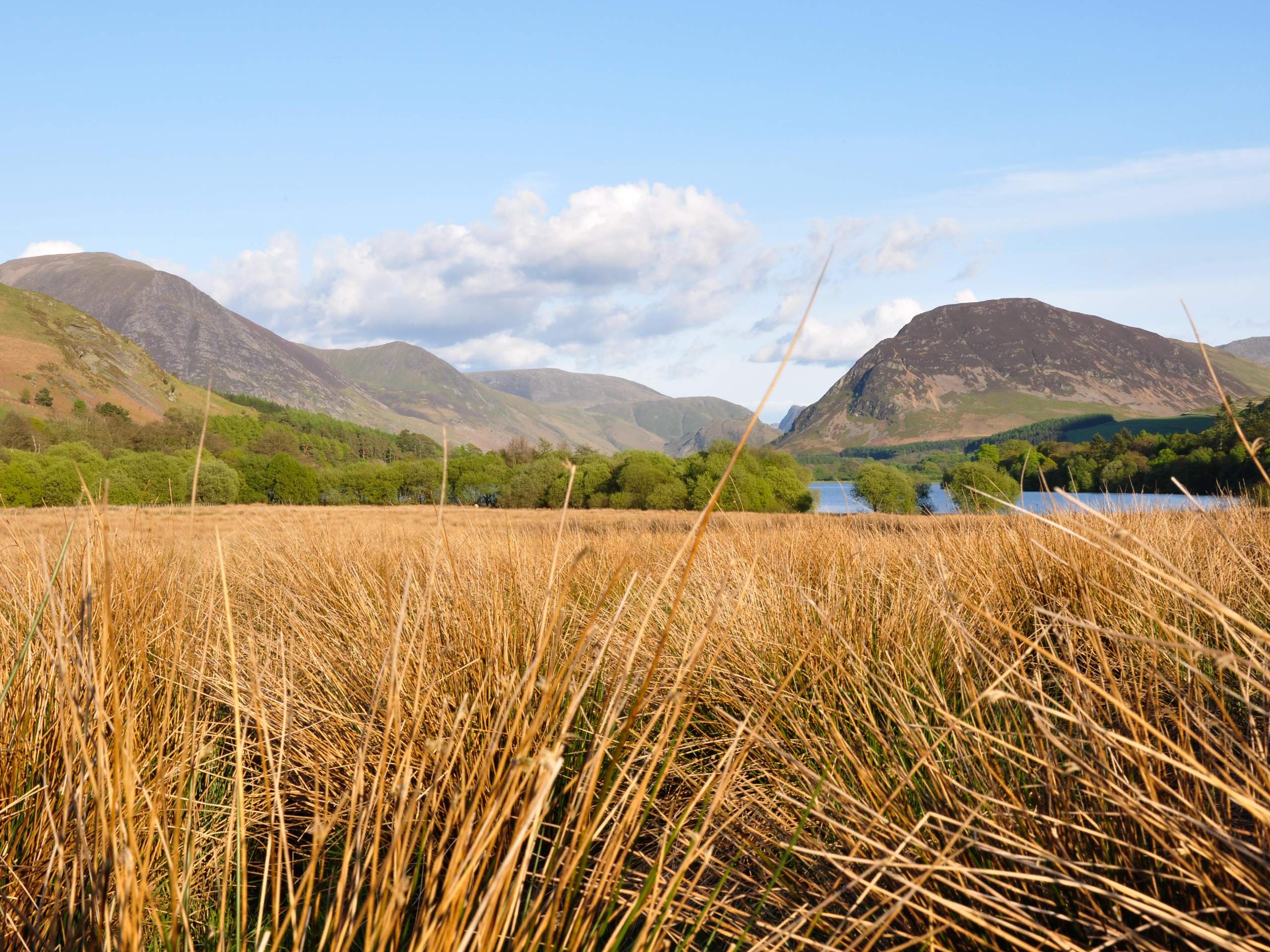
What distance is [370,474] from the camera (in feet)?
208

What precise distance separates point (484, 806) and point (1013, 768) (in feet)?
3.91

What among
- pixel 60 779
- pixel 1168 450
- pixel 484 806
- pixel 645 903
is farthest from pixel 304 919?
pixel 1168 450

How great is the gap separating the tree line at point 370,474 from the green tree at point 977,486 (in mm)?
7093

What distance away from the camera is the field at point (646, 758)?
3.43 feet

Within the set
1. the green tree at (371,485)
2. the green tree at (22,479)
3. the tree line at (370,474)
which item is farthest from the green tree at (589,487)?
the green tree at (22,479)

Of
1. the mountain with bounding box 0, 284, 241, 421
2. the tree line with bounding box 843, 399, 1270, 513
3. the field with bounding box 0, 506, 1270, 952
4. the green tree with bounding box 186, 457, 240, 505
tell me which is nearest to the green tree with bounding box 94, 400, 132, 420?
the mountain with bounding box 0, 284, 241, 421

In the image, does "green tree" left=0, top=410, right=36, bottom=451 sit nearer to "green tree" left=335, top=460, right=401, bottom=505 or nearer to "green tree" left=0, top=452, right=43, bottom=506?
"green tree" left=335, top=460, right=401, bottom=505

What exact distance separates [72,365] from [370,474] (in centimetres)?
10126

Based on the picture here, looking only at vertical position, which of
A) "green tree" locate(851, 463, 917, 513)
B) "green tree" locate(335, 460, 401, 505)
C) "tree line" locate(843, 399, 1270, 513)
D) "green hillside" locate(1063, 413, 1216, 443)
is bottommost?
"green tree" locate(335, 460, 401, 505)

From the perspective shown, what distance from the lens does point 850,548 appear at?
4.52m

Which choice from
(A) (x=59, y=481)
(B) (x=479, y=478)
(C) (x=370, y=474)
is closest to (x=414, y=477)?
(C) (x=370, y=474)

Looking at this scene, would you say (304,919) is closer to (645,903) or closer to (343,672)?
(645,903)

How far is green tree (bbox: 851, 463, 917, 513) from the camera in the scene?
37625mm

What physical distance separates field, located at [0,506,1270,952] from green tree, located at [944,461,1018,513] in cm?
35
